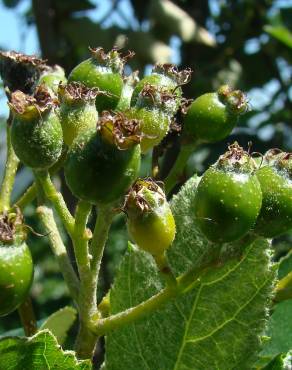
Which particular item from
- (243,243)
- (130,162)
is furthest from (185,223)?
(130,162)

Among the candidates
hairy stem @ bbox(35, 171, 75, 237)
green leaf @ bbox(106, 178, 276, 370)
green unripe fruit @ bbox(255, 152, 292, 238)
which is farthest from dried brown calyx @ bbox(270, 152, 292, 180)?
hairy stem @ bbox(35, 171, 75, 237)

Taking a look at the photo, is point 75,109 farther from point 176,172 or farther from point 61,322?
point 61,322

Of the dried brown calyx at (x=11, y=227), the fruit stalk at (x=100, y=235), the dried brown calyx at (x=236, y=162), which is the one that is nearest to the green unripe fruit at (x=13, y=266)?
the dried brown calyx at (x=11, y=227)

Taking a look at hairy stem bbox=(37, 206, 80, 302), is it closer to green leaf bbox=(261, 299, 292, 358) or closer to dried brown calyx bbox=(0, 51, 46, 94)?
dried brown calyx bbox=(0, 51, 46, 94)

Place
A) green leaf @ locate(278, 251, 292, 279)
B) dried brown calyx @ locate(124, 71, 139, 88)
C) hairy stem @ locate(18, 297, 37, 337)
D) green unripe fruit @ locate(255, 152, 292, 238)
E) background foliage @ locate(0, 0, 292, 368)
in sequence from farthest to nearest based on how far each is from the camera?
background foliage @ locate(0, 0, 292, 368)
green leaf @ locate(278, 251, 292, 279)
dried brown calyx @ locate(124, 71, 139, 88)
hairy stem @ locate(18, 297, 37, 337)
green unripe fruit @ locate(255, 152, 292, 238)

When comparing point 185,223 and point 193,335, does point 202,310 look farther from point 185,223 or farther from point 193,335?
point 185,223

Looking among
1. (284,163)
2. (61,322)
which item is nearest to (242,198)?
(284,163)

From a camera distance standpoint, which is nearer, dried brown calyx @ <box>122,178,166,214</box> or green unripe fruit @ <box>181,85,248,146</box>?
dried brown calyx @ <box>122,178,166,214</box>
